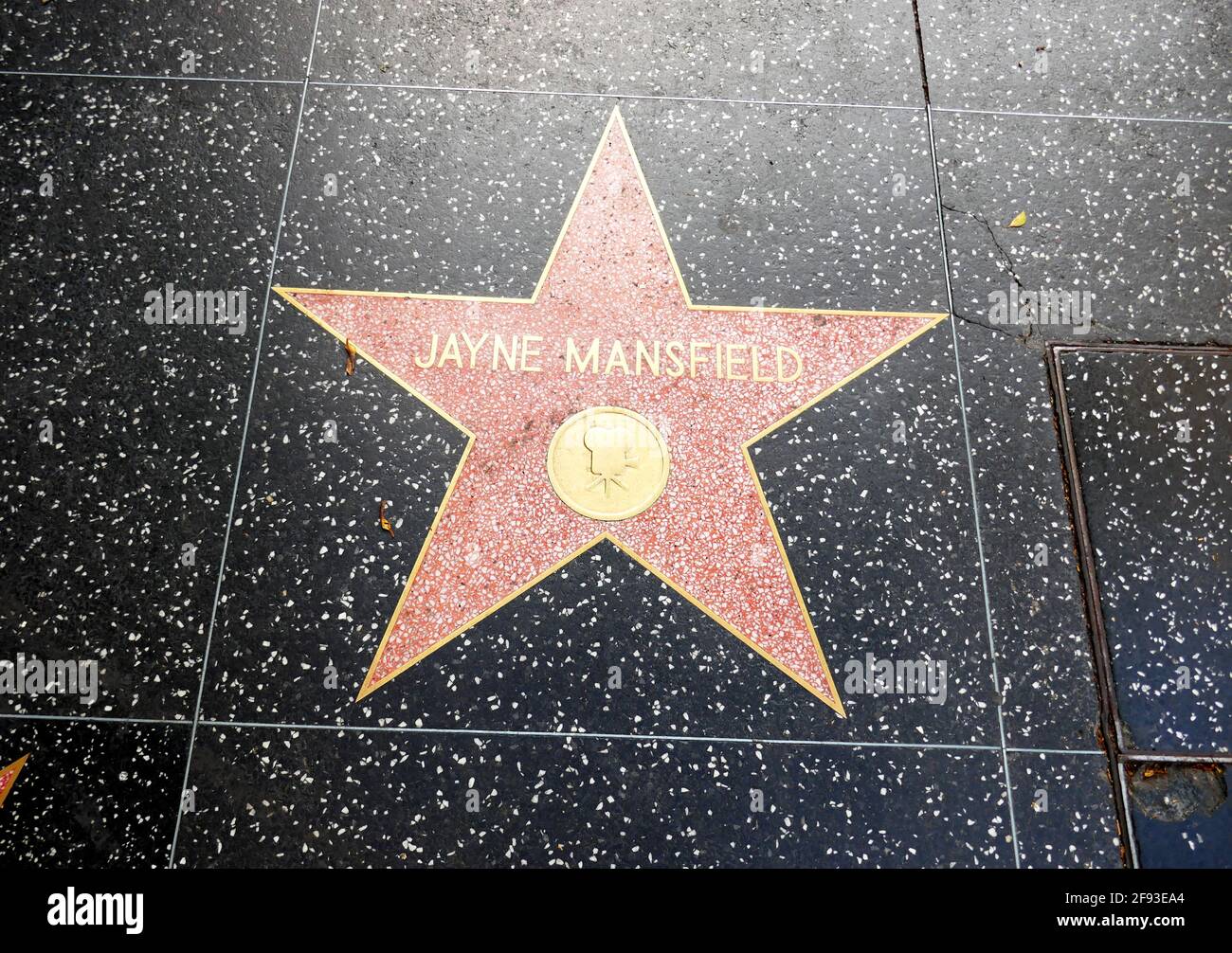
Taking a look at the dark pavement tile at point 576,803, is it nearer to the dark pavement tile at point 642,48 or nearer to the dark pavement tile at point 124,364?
the dark pavement tile at point 124,364

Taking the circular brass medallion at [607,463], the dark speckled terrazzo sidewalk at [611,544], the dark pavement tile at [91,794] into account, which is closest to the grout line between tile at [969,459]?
the dark speckled terrazzo sidewalk at [611,544]

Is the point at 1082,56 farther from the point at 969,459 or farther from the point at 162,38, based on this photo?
the point at 162,38

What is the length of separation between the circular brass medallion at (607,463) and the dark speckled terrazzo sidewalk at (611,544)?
0.13m

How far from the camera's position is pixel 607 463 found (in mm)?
1569

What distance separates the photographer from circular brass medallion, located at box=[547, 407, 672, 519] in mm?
1541

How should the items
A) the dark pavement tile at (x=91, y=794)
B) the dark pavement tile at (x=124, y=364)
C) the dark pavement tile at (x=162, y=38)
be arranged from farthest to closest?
the dark pavement tile at (x=162, y=38) → the dark pavement tile at (x=124, y=364) → the dark pavement tile at (x=91, y=794)

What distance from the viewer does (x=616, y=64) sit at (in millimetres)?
1883

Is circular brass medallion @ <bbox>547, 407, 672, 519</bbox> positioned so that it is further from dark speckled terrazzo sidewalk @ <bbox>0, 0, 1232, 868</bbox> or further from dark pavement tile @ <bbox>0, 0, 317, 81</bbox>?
dark pavement tile @ <bbox>0, 0, 317, 81</bbox>

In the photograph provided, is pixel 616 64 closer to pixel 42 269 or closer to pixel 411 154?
pixel 411 154

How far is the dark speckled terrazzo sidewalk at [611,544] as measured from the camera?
1398mm

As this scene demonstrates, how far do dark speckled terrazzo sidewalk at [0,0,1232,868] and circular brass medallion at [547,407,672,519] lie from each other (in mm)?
129

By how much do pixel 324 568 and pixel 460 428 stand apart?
1.25ft

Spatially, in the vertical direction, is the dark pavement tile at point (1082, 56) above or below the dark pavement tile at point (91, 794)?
above

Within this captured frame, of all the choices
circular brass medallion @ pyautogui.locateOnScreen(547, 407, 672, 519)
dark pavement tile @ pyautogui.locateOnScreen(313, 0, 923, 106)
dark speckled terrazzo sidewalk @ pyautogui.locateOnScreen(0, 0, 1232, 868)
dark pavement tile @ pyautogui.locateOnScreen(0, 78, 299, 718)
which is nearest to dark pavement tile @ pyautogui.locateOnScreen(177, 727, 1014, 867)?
dark speckled terrazzo sidewalk @ pyautogui.locateOnScreen(0, 0, 1232, 868)
